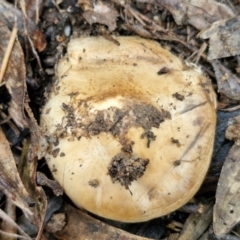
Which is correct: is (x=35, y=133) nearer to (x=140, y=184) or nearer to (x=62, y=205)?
(x=62, y=205)

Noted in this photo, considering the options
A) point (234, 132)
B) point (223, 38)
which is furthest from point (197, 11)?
point (234, 132)

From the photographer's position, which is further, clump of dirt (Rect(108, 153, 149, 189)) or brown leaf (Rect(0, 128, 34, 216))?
brown leaf (Rect(0, 128, 34, 216))

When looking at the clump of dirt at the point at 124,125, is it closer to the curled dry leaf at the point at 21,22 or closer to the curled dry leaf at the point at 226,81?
the curled dry leaf at the point at 226,81

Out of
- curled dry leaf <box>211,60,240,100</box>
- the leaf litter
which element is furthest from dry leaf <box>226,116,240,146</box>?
curled dry leaf <box>211,60,240,100</box>

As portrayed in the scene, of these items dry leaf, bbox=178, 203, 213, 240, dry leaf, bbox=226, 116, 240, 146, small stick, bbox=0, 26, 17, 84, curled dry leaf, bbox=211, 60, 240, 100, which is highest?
small stick, bbox=0, 26, 17, 84

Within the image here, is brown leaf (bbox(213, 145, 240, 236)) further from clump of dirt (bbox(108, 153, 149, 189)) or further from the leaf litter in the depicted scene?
clump of dirt (bbox(108, 153, 149, 189))

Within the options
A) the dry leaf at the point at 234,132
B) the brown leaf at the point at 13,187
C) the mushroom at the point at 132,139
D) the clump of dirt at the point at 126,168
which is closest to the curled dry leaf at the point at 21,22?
the mushroom at the point at 132,139
